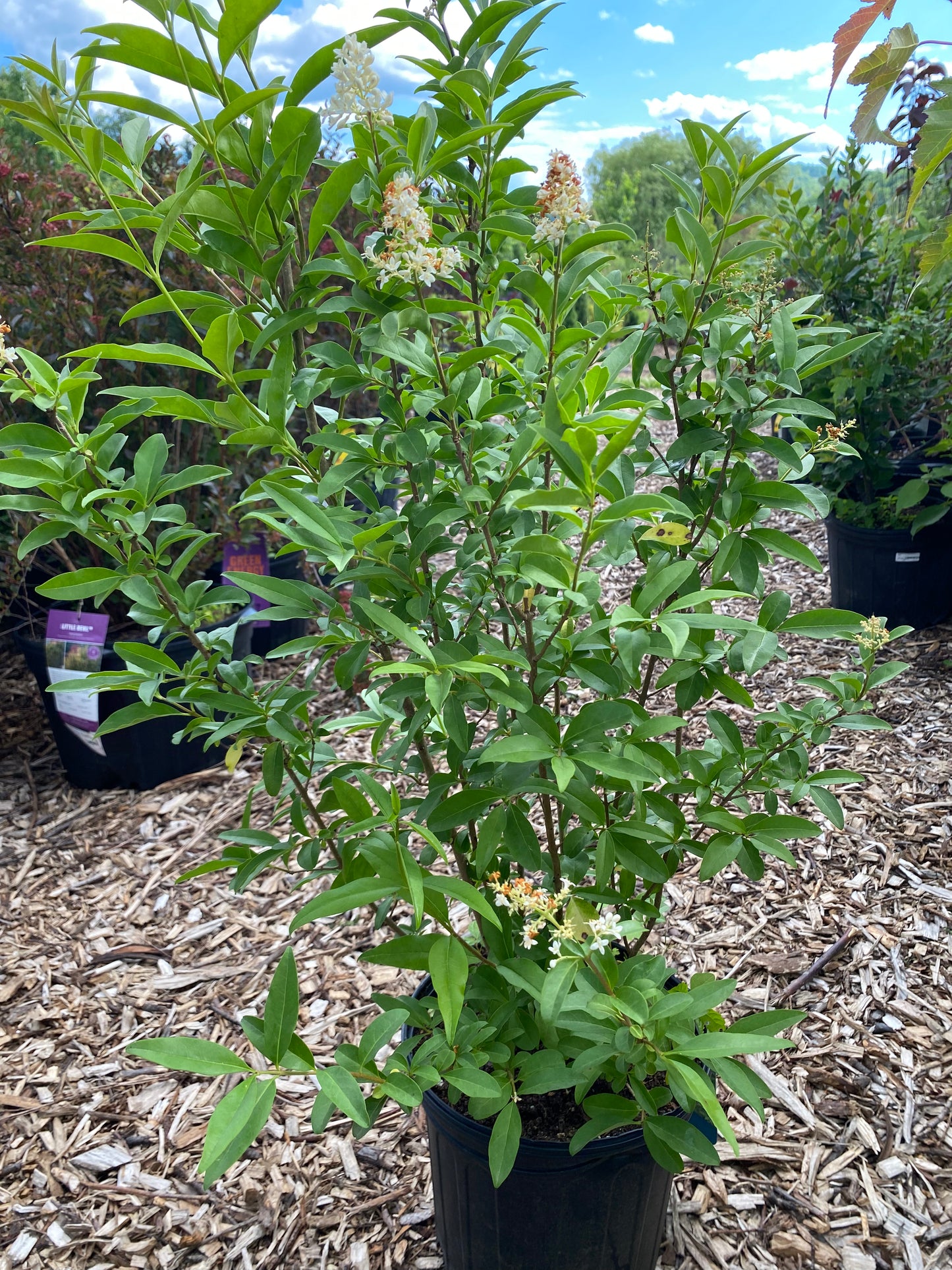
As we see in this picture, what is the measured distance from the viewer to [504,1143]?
41.4 inches

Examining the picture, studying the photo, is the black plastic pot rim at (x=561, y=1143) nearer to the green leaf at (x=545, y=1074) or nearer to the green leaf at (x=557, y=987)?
the green leaf at (x=545, y=1074)

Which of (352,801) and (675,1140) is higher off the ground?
(352,801)

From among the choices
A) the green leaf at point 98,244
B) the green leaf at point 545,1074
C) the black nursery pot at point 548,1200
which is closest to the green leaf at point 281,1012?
the green leaf at point 545,1074

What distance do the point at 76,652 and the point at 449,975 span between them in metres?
2.12

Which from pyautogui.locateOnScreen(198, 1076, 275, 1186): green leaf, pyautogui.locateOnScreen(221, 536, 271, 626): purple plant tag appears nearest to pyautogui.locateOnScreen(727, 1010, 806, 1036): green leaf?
pyautogui.locateOnScreen(198, 1076, 275, 1186): green leaf

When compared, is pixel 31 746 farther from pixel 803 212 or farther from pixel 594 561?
pixel 803 212

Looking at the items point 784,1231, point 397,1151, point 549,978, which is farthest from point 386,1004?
point 784,1231

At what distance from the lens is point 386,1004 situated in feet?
3.85

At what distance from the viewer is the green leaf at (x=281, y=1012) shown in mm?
857

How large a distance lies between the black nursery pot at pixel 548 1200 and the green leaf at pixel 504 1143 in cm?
16

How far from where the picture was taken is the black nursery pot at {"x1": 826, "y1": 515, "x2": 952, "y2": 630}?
331 cm

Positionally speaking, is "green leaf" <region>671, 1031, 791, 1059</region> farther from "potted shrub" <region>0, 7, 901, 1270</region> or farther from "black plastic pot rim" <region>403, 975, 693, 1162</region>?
"black plastic pot rim" <region>403, 975, 693, 1162</region>

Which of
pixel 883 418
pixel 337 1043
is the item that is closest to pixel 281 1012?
pixel 337 1043

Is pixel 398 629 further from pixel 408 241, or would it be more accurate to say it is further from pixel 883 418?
pixel 883 418
